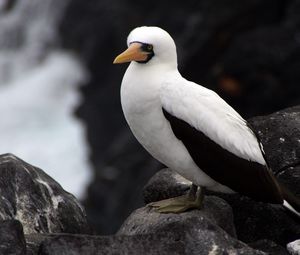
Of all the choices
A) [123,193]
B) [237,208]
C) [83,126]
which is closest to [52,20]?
[83,126]

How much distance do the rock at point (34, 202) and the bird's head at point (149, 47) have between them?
1233mm

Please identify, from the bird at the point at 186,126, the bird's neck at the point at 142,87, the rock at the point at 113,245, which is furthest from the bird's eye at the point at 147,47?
the rock at the point at 113,245

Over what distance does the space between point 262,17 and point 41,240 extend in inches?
525

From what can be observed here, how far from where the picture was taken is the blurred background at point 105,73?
1673cm

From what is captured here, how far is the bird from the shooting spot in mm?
6449

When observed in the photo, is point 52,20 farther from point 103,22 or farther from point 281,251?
point 281,251

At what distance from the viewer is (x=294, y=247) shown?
22.1 feet

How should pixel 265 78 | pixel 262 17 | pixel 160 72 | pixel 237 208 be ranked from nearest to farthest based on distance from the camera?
pixel 160 72, pixel 237 208, pixel 265 78, pixel 262 17

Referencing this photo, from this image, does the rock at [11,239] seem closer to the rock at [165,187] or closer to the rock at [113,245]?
the rock at [113,245]

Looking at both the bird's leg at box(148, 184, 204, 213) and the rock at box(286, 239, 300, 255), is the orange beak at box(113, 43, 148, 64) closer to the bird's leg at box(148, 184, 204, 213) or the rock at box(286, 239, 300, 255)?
the bird's leg at box(148, 184, 204, 213)

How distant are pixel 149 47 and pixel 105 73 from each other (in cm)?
1476

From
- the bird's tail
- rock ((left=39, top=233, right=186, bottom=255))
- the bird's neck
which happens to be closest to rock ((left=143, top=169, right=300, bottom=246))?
the bird's tail

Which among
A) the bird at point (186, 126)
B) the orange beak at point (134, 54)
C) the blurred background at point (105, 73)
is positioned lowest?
the blurred background at point (105, 73)

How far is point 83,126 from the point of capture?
893 inches
